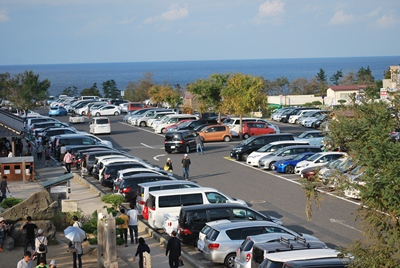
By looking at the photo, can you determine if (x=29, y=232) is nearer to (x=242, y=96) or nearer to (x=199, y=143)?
(x=199, y=143)

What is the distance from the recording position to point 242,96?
49625mm

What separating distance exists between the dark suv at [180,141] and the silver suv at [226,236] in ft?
75.8

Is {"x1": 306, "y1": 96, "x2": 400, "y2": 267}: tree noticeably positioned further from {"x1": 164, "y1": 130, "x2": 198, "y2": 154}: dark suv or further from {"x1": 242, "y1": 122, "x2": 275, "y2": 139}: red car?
{"x1": 242, "y1": 122, "x2": 275, "y2": 139}: red car

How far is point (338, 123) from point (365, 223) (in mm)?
2005

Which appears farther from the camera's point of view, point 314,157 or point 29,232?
point 314,157

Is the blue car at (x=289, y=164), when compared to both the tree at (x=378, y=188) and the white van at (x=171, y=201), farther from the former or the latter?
the tree at (x=378, y=188)

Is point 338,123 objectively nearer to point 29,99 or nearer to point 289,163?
point 289,163

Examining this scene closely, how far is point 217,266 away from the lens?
1820 centimetres

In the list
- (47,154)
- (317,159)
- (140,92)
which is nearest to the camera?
(317,159)

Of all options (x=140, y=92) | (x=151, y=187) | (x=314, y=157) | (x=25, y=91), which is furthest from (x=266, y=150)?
A: (x=140, y=92)

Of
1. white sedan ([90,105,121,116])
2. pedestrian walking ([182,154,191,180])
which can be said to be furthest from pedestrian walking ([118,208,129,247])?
white sedan ([90,105,121,116])

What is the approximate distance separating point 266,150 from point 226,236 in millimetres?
19542

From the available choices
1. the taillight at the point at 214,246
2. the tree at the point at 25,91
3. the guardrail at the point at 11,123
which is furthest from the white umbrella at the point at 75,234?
the tree at the point at 25,91

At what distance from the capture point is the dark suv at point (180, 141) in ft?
137
